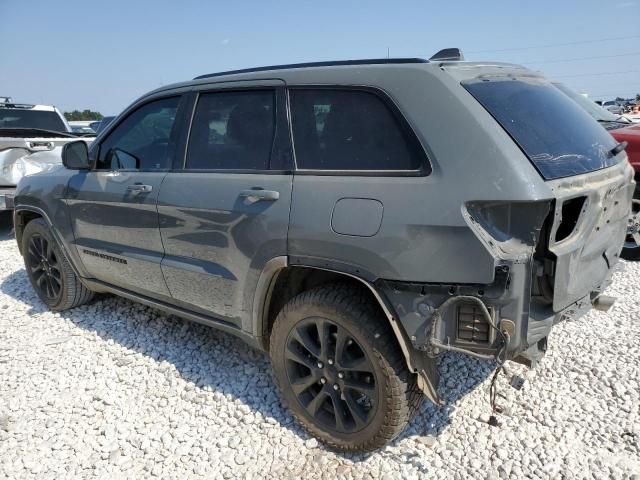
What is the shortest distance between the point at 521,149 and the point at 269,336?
1.68 m

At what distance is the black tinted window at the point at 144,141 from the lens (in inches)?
129

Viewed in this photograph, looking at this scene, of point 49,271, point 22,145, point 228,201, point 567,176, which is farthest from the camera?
point 22,145

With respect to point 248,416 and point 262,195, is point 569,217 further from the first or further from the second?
point 248,416

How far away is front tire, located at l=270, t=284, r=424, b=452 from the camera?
7.63 feet

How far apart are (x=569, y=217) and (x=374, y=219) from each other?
0.88 metres

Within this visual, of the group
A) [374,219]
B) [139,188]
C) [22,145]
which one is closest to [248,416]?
[374,219]

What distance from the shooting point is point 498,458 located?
247 centimetres

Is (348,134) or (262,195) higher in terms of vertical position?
(348,134)

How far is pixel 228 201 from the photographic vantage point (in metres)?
2.74

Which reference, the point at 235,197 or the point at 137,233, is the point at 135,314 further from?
the point at 235,197

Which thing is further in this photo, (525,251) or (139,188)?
(139,188)

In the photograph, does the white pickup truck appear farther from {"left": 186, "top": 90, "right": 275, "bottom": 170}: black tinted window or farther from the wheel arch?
{"left": 186, "top": 90, "right": 275, "bottom": 170}: black tinted window

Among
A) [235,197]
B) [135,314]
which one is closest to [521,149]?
[235,197]

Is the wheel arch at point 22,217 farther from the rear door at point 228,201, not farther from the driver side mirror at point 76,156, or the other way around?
the rear door at point 228,201
